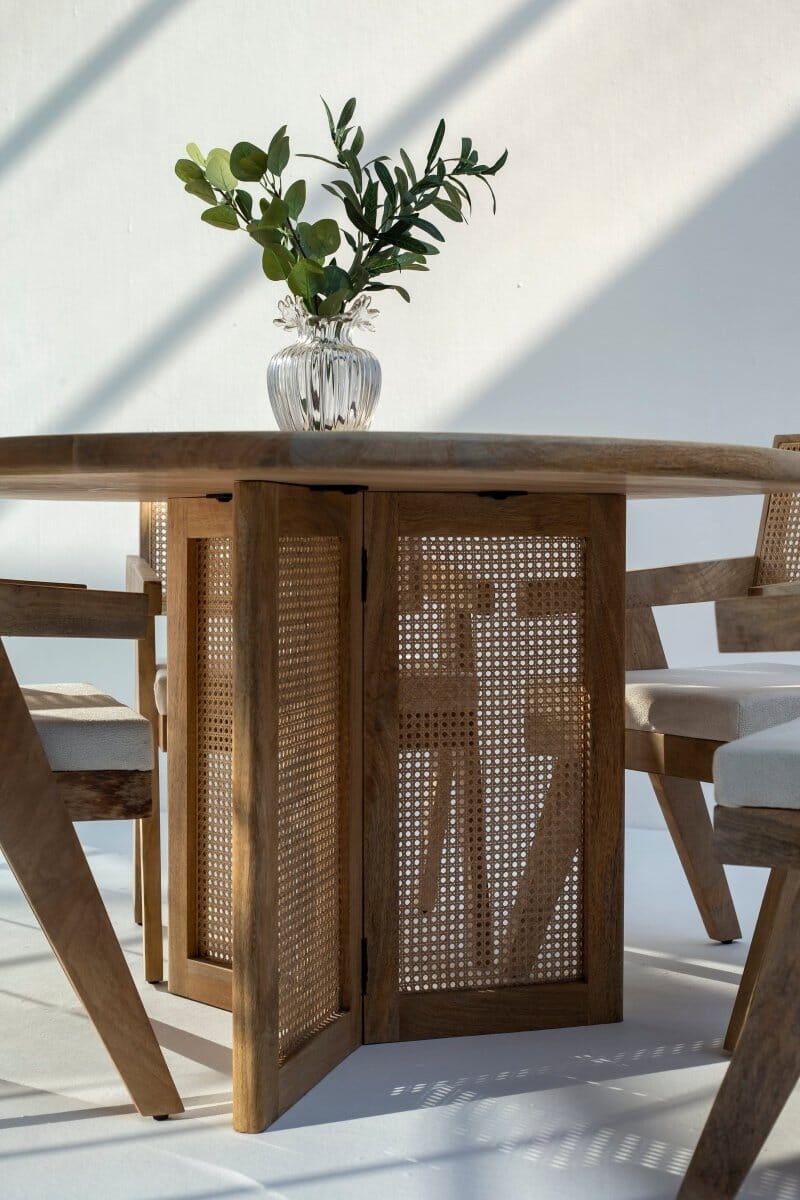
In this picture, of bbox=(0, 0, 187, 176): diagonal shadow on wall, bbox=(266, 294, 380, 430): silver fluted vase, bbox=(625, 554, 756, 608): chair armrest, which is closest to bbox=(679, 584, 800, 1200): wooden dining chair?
bbox=(625, 554, 756, 608): chair armrest

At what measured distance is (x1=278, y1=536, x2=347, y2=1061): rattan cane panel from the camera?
170 centimetres

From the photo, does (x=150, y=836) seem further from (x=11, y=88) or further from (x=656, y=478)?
(x=11, y=88)

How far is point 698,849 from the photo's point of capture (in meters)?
2.41

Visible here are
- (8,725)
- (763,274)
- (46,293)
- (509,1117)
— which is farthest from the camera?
(46,293)

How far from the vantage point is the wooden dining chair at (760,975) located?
3.93 ft

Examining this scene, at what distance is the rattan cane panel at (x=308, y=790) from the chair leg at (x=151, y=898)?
43 cm

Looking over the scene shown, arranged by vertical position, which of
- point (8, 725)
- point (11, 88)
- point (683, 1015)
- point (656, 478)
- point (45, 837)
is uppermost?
point (11, 88)

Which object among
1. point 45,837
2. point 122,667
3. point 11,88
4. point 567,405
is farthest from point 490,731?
point 11,88

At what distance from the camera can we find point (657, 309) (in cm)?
385

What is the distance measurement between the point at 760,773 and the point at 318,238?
3.91 ft

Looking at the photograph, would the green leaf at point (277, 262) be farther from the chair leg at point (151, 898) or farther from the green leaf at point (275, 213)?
the chair leg at point (151, 898)

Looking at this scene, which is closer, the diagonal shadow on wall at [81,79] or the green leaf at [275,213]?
the green leaf at [275,213]

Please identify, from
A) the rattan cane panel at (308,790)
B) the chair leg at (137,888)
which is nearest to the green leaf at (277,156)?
the rattan cane panel at (308,790)

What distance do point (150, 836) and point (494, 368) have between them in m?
2.17
